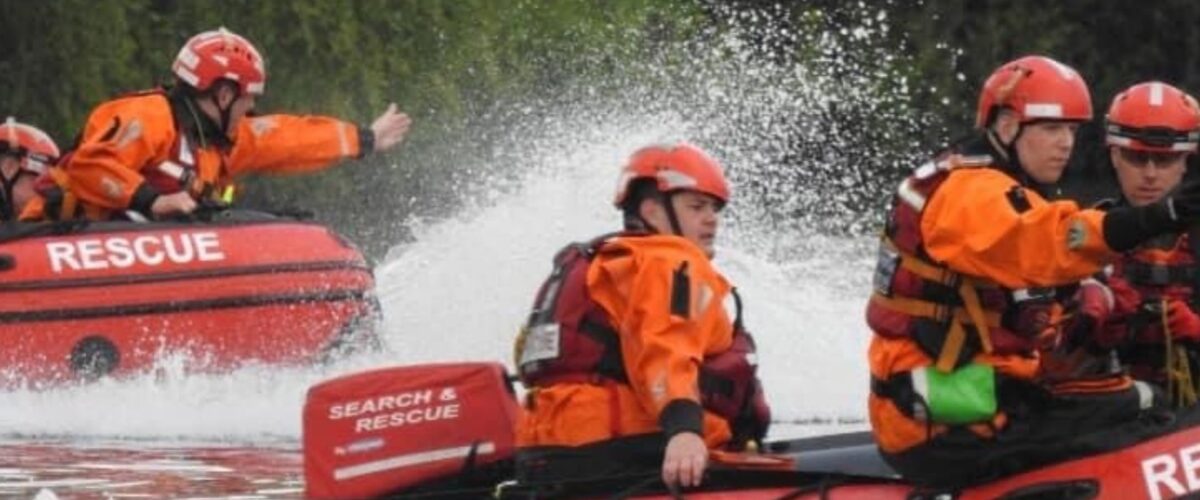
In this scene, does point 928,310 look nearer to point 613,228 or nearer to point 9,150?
point 9,150

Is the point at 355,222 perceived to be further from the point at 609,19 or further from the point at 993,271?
the point at 993,271

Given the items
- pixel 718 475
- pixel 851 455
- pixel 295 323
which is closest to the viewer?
pixel 718 475

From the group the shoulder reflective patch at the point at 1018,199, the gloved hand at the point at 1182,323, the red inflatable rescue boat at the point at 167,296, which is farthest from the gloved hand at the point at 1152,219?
the red inflatable rescue boat at the point at 167,296

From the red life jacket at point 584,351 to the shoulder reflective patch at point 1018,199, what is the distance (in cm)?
108

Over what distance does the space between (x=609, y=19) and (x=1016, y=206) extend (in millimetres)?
23455

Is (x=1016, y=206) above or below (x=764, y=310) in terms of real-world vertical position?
above

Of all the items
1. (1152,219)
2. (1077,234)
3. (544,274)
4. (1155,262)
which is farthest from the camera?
(544,274)

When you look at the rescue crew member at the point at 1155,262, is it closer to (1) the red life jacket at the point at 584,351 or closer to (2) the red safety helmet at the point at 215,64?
(1) the red life jacket at the point at 584,351

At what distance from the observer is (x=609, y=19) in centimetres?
3278

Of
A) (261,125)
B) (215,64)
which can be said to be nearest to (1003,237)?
(215,64)

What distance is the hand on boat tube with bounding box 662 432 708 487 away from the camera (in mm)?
9703

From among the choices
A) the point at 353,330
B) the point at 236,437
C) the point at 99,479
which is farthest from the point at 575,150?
the point at 99,479

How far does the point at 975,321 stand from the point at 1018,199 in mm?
400

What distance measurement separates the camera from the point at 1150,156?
1096 centimetres
